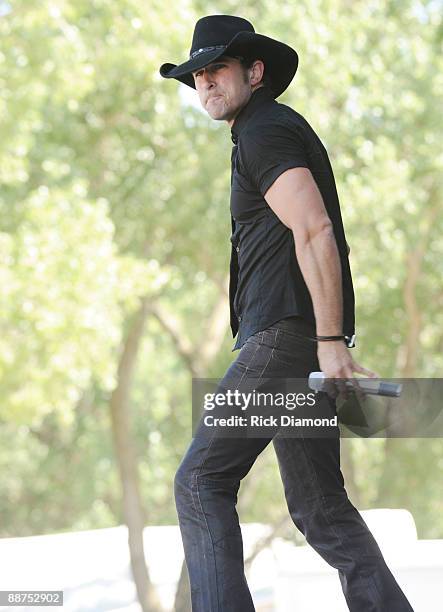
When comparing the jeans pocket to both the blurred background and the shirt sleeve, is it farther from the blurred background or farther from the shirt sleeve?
the blurred background

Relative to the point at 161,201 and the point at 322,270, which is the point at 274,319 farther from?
the point at 161,201

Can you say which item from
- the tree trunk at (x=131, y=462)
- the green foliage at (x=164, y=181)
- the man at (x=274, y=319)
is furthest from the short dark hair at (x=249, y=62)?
the tree trunk at (x=131, y=462)

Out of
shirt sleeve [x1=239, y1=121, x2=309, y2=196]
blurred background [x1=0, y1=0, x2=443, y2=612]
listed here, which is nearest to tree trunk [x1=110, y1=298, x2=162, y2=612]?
blurred background [x1=0, y1=0, x2=443, y2=612]

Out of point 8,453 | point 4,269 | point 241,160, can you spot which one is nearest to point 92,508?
point 8,453

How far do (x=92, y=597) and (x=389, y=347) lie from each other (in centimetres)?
535

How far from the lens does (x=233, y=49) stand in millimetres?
2879

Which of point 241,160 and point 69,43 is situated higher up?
point 69,43

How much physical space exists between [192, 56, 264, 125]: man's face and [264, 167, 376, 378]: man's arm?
0.33 meters

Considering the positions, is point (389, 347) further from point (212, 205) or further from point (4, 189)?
point (4, 189)

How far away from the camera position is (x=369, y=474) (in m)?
21.5

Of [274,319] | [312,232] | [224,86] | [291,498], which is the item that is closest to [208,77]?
[224,86]

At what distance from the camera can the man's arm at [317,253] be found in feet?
8.67

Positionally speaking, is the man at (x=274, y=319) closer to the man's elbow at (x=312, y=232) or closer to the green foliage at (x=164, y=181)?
the man's elbow at (x=312, y=232)

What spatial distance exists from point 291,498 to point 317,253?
647mm
